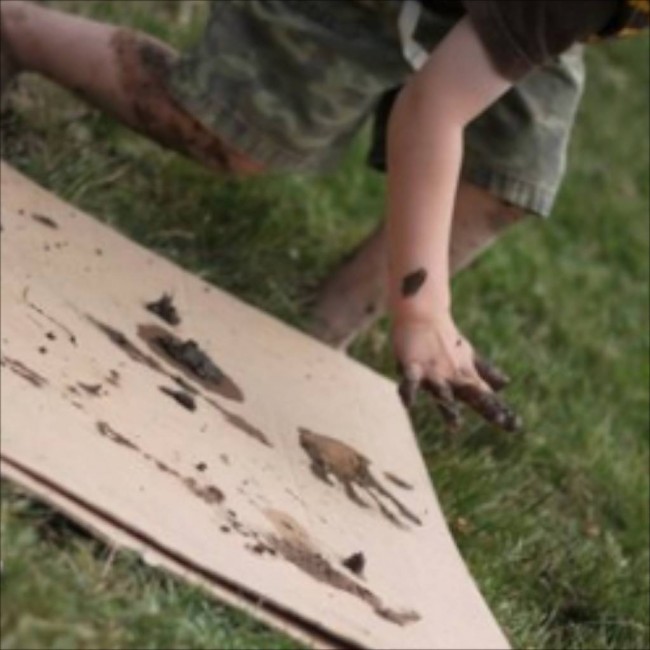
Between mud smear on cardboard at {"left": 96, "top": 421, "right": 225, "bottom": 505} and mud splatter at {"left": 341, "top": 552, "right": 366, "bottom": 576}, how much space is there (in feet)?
0.50

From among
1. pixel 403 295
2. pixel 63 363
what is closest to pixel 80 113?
pixel 403 295

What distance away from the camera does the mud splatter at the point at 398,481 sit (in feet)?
7.72

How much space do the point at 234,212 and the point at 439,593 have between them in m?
1.13

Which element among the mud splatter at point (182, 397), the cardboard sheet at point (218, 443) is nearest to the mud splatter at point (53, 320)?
the cardboard sheet at point (218, 443)

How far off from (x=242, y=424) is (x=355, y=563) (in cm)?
27

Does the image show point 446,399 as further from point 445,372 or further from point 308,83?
point 308,83

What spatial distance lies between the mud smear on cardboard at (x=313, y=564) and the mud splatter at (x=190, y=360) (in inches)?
11.6

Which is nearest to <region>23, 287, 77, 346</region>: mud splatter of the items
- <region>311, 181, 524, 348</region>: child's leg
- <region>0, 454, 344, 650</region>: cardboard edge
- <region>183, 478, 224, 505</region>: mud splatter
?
<region>183, 478, 224, 505</region>: mud splatter

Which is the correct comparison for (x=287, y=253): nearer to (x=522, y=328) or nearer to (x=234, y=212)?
(x=234, y=212)

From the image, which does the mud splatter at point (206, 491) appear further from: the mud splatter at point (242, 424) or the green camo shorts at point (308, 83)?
the green camo shorts at point (308, 83)

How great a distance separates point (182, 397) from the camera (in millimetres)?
2148

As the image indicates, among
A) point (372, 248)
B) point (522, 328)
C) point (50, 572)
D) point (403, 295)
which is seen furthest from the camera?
point (522, 328)

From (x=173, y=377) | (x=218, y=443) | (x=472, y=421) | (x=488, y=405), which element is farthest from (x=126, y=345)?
(x=472, y=421)

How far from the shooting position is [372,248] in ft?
9.82
